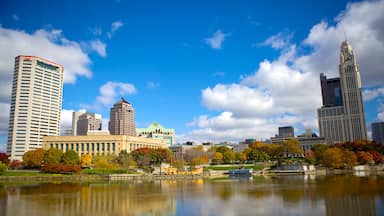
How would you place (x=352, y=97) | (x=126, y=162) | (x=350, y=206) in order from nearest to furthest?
(x=350, y=206)
(x=126, y=162)
(x=352, y=97)

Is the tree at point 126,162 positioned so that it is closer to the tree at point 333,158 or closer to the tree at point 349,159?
the tree at point 333,158

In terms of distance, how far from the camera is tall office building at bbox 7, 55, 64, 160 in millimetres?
149625

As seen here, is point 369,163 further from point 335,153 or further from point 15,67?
point 15,67

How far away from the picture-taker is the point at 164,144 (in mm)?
166500

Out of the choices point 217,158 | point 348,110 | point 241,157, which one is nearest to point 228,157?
point 217,158

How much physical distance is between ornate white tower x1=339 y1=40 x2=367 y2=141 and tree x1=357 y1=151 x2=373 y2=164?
8942cm

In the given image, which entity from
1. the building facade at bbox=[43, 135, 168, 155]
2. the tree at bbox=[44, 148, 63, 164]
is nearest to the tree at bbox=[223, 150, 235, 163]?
the building facade at bbox=[43, 135, 168, 155]

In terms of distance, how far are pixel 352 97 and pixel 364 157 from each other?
10139 cm

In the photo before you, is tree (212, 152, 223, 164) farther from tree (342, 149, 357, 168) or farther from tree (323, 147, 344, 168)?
tree (342, 149, 357, 168)

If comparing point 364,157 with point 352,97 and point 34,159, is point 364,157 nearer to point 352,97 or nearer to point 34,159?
point 34,159

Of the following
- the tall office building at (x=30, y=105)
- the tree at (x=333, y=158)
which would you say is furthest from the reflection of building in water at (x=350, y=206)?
the tall office building at (x=30, y=105)

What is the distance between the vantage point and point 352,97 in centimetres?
18575

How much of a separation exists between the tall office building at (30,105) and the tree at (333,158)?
127420mm

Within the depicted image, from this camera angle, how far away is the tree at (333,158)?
290 feet
